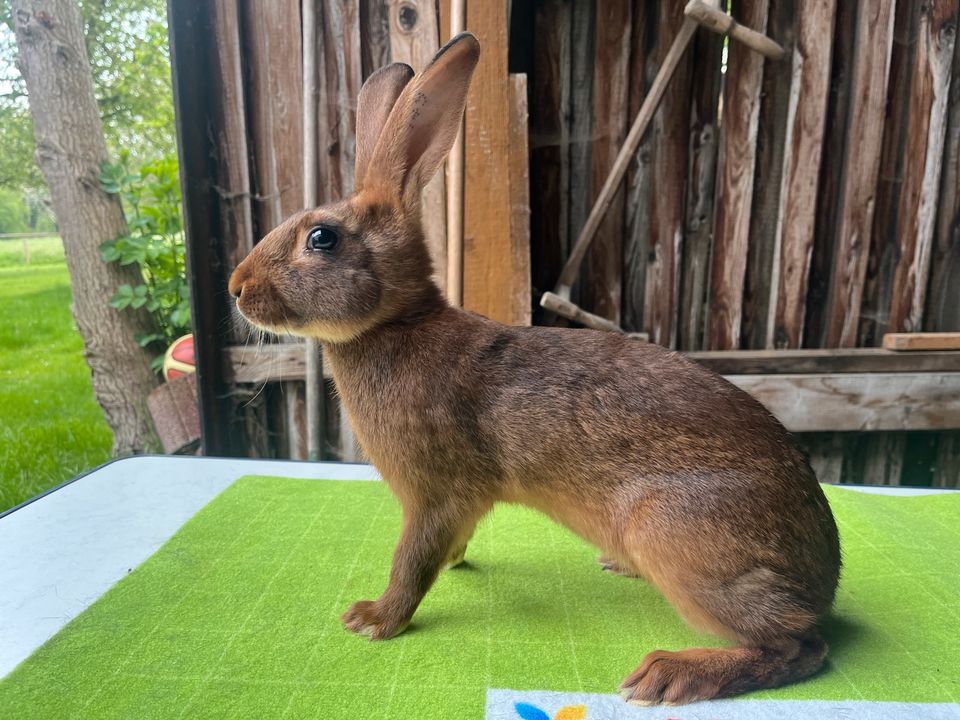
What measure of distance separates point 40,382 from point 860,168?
312 centimetres

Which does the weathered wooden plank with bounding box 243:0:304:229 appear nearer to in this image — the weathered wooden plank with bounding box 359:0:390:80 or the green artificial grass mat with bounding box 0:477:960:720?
the weathered wooden plank with bounding box 359:0:390:80

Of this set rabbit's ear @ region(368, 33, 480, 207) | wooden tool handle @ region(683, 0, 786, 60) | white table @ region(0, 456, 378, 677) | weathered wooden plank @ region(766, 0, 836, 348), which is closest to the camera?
rabbit's ear @ region(368, 33, 480, 207)

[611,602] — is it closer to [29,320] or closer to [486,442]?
[486,442]

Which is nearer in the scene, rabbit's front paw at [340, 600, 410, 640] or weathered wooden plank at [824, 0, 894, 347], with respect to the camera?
rabbit's front paw at [340, 600, 410, 640]

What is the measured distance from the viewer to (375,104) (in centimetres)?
145

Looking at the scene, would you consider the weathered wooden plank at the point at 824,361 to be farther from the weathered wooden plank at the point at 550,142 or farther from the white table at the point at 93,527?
the weathered wooden plank at the point at 550,142

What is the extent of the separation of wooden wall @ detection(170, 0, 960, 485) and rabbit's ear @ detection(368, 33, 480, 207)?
3.17 ft

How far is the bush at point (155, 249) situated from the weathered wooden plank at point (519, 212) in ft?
4.64

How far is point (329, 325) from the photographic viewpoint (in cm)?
127

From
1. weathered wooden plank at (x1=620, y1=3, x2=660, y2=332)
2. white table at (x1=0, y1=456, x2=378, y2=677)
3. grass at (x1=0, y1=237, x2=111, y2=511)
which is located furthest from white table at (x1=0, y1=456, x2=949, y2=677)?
weathered wooden plank at (x1=620, y1=3, x2=660, y2=332)

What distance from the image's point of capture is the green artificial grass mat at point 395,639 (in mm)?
1133

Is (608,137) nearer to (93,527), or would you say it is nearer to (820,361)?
(820,361)

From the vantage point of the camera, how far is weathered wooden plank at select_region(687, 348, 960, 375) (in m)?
2.66

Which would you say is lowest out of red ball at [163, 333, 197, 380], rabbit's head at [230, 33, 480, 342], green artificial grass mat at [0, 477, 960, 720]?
green artificial grass mat at [0, 477, 960, 720]
